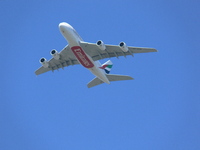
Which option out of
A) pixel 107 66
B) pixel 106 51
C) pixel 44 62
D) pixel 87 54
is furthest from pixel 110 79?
pixel 44 62

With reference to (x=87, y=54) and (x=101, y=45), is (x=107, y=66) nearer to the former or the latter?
(x=87, y=54)

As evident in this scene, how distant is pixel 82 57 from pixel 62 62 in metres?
5.77

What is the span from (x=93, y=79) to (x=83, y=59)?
550 cm

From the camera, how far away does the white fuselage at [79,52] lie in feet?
164

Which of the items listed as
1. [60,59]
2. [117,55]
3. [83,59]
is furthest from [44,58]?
[117,55]

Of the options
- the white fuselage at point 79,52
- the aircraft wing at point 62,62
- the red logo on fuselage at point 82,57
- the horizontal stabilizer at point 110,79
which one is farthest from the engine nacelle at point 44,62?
the horizontal stabilizer at point 110,79

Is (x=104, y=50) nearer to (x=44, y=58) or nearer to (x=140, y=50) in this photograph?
(x=140, y=50)

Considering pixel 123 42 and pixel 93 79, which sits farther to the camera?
pixel 93 79

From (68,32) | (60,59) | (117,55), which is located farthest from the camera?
(60,59)

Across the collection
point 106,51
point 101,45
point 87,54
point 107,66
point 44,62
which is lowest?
point 107,66

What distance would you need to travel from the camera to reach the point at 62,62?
5753 cm

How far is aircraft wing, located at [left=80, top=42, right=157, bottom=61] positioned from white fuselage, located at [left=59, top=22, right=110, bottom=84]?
738 mm

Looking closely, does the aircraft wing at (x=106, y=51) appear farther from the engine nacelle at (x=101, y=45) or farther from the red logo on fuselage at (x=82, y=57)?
the engine nacelle at (x=101, y=45)

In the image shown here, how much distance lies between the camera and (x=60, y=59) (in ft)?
186
